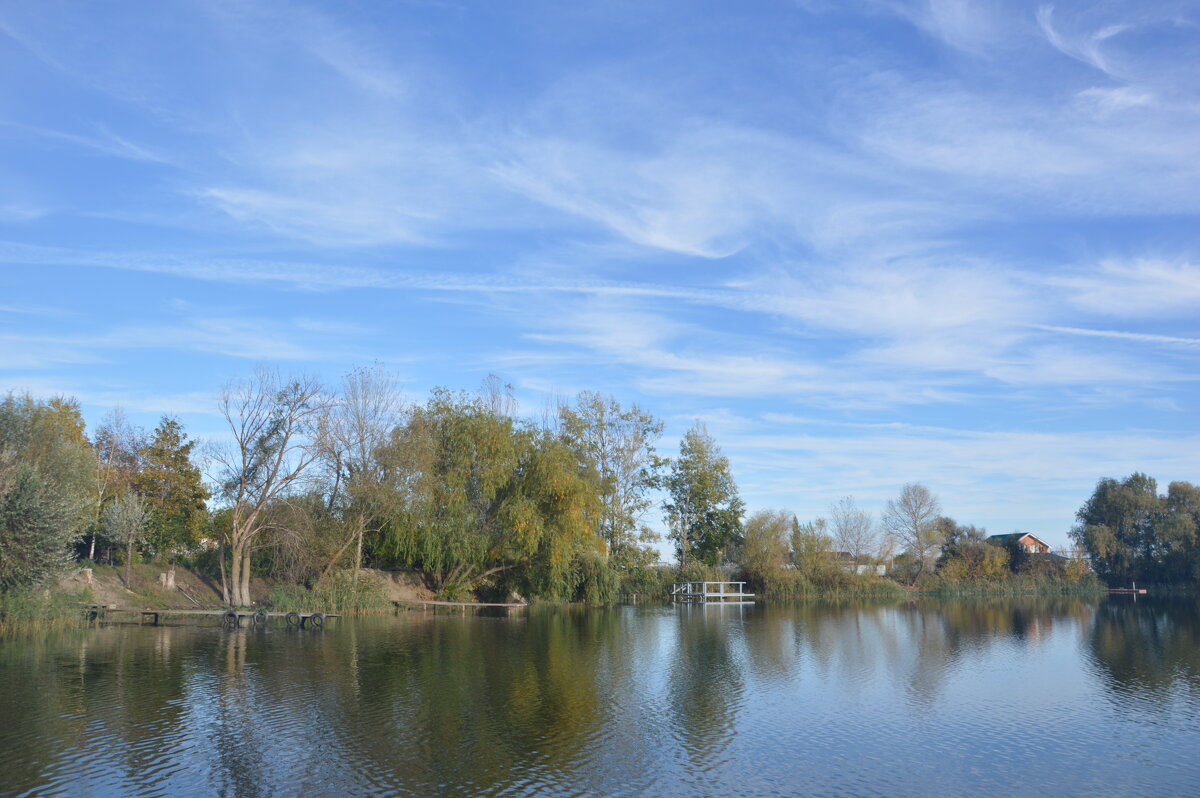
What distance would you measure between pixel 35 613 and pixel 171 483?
19193 mm

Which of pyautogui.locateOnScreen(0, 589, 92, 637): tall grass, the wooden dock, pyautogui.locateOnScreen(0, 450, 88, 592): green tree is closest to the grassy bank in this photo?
the wooden dock

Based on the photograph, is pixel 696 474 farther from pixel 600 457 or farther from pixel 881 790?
pixel 881 790

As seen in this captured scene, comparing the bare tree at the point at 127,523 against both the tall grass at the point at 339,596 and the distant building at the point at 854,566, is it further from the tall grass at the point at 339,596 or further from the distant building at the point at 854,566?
the distant building at the point at 854,566

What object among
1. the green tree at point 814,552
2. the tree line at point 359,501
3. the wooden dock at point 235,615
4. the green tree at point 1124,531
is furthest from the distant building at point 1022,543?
the wooden dock at point 235,615

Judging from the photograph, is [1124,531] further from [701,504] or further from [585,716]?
[585,716]

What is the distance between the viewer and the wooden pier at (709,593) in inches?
2421

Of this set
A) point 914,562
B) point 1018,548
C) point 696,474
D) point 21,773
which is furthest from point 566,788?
point 1018,548

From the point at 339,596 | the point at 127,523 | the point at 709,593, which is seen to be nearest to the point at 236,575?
the point at 339,596

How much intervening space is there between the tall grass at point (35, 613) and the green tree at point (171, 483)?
41.6ft

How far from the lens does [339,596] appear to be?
42375 millimetres

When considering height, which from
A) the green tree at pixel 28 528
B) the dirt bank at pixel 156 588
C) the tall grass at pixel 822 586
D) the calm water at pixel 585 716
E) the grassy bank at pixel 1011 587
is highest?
the green tree at pixel 28 528

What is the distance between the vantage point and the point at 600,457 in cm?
6197

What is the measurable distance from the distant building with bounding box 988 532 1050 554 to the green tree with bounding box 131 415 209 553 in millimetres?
72349

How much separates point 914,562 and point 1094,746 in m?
64.3
